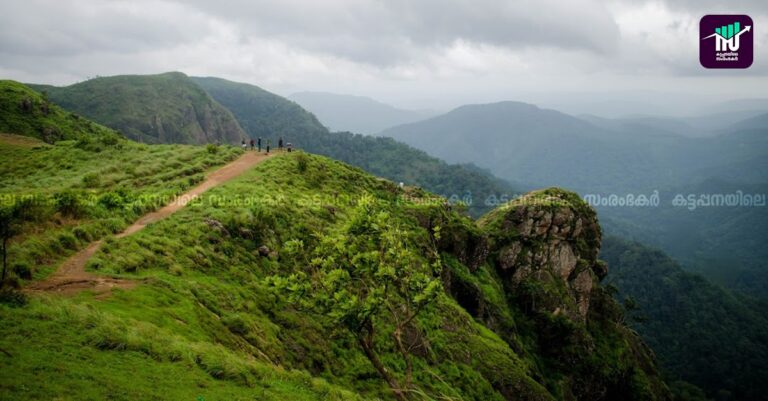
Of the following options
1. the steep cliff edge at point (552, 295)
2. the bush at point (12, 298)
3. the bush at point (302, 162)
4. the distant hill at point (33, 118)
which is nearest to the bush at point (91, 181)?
the bush at point (302, 162)

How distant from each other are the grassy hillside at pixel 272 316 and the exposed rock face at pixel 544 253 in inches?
241

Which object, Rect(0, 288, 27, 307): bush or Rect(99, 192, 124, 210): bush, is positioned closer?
Rect(0, 288, 27, 307): bush

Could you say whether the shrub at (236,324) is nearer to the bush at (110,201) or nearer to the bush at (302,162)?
the bush at (110,201)

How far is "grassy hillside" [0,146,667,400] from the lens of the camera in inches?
459

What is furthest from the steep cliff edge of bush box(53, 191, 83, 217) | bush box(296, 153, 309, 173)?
bush box(53, 191, 83, 217)

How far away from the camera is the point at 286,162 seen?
40.1m

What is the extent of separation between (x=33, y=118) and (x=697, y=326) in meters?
190

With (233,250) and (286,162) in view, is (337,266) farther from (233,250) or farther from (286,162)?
(286,162)

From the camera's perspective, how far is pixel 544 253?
48.2m

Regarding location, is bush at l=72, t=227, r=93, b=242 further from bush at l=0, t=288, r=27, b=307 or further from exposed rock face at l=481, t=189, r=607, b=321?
exposed rock face at l=481, t=189, r=607, b=321

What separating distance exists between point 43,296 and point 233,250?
9556mm

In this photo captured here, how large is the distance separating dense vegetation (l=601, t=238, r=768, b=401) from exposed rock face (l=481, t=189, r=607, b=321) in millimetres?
88297

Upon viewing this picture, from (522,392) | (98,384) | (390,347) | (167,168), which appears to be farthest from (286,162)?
(98,384)

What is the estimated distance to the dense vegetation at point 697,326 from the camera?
423 feet
